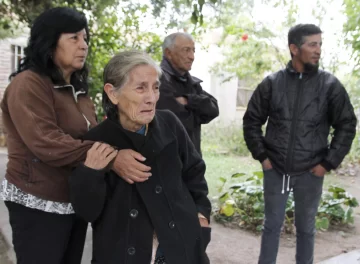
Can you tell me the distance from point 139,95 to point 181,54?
1614 millimetres

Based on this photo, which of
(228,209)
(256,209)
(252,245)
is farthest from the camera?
(228,209)

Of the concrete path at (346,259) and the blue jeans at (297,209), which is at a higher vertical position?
the blue jeans at (297,209)

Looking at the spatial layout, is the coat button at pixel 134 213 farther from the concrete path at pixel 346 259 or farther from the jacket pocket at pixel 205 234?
the concrete path at pixel 346 259

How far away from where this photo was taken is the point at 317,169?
3.07 m

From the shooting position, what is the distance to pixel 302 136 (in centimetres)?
307

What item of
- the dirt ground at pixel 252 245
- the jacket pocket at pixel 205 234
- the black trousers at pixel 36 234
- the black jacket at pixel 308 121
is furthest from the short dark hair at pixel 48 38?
the dirt ground at pixel 252 245

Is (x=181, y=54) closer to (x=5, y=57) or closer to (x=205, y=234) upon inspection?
(x=205, y=234)

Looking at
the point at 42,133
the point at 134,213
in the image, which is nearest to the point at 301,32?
the point at 134,213

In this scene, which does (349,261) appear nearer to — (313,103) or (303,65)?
(313,103)

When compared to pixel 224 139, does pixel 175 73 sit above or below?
above

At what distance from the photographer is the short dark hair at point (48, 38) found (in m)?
1.95

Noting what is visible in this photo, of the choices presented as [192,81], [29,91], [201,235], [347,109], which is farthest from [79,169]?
[347,109]

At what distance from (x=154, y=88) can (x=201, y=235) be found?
751 millimetres

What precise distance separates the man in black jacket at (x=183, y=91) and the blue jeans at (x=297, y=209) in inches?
27.4
